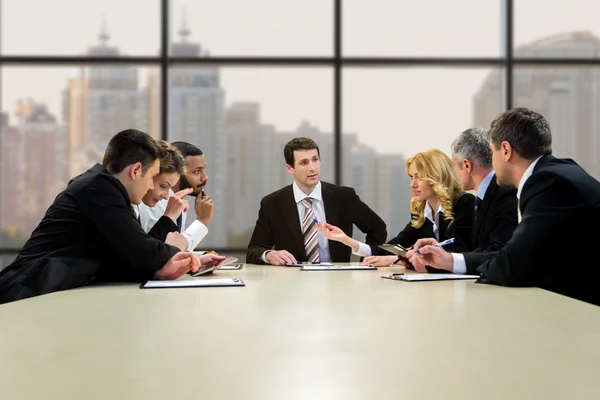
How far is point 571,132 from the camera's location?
18.6ft

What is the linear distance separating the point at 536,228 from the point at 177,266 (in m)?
1.49

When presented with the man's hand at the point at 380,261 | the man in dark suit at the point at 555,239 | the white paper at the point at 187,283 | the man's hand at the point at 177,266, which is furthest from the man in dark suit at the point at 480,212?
the man's hand at the point at 177,266

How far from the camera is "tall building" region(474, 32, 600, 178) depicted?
564cm

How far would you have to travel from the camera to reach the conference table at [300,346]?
3.07 feet

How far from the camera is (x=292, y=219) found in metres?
4.33

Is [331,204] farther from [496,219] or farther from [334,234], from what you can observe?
[496,219]

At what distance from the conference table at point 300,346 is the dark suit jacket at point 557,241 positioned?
197mm

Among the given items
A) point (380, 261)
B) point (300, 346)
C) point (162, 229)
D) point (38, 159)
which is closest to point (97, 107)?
point (38, 159)

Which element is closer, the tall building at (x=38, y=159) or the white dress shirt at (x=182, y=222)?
the white dress shirt at (x=182, y=222)

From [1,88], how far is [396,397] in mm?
5731

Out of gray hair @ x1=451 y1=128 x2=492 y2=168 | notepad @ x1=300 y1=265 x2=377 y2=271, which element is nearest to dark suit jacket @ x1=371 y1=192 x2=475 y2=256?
gray hair @ x1=451 y1=128 x2=492 y2=168

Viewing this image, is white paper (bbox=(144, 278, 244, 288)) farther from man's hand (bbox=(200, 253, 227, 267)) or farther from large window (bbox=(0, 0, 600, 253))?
large window (bbox=(0, 0, 600, 253))

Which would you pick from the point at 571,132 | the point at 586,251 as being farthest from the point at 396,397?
the point at 571,132

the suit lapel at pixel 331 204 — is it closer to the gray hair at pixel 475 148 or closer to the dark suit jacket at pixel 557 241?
the gray hair at pixel 475 148
